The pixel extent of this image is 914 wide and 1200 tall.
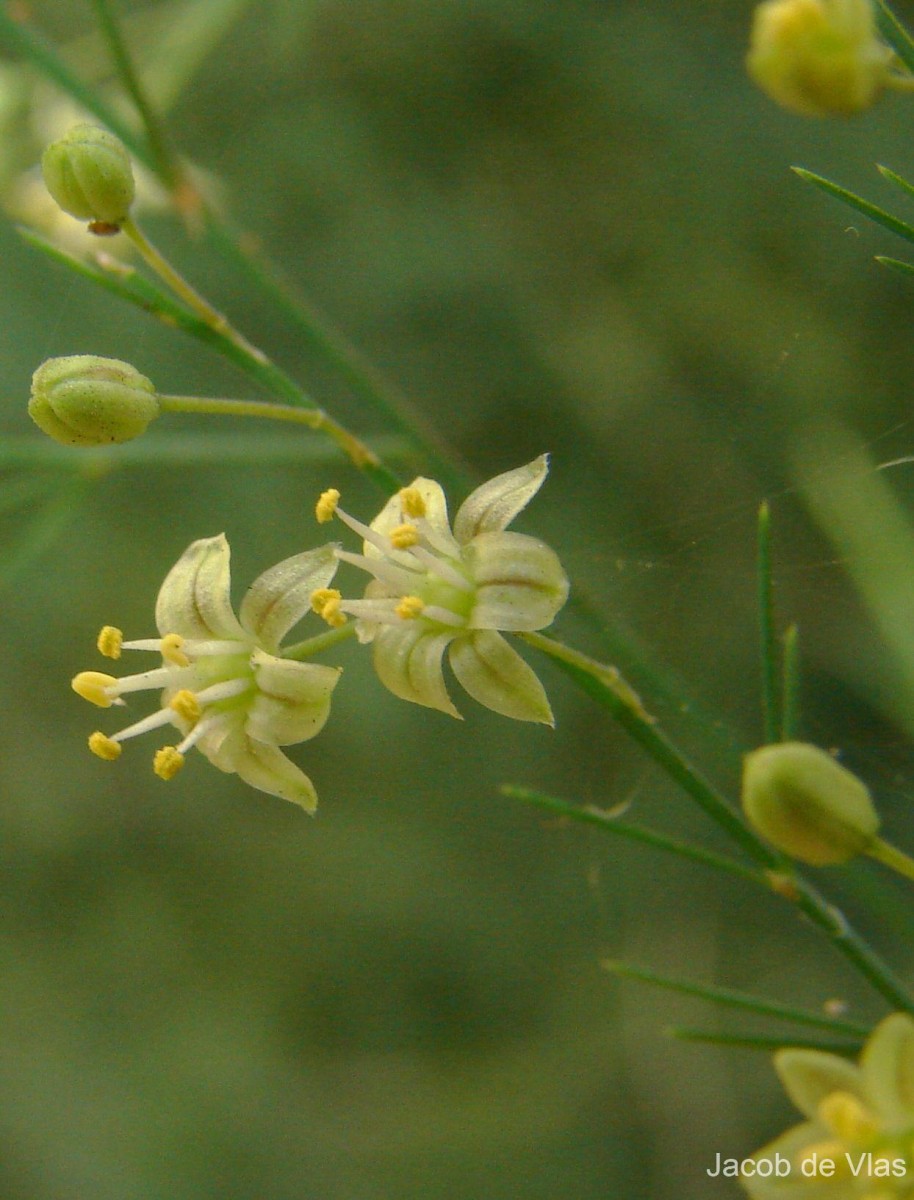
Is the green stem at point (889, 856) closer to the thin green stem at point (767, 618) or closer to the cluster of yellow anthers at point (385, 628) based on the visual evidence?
the thin green stem at point (767, 618)

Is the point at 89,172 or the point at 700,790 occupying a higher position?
the point at 89,172

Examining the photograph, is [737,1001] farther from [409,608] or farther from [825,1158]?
[409,608]

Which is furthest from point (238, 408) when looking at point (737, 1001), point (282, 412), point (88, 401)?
point (737, 1001)

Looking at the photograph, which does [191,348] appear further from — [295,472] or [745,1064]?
[745,1064]

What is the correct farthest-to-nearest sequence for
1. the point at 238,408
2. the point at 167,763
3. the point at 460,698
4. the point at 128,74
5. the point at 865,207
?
the point at 460,698, the point at 128,74, the point at 167,763, the point at 238,408, the point at 865,207

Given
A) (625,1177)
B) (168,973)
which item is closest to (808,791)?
(625,1177)

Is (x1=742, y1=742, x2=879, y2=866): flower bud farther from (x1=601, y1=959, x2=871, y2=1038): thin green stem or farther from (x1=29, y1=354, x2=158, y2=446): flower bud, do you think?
(x1=29, y1=354, x2=158, y2=446): flower bud
